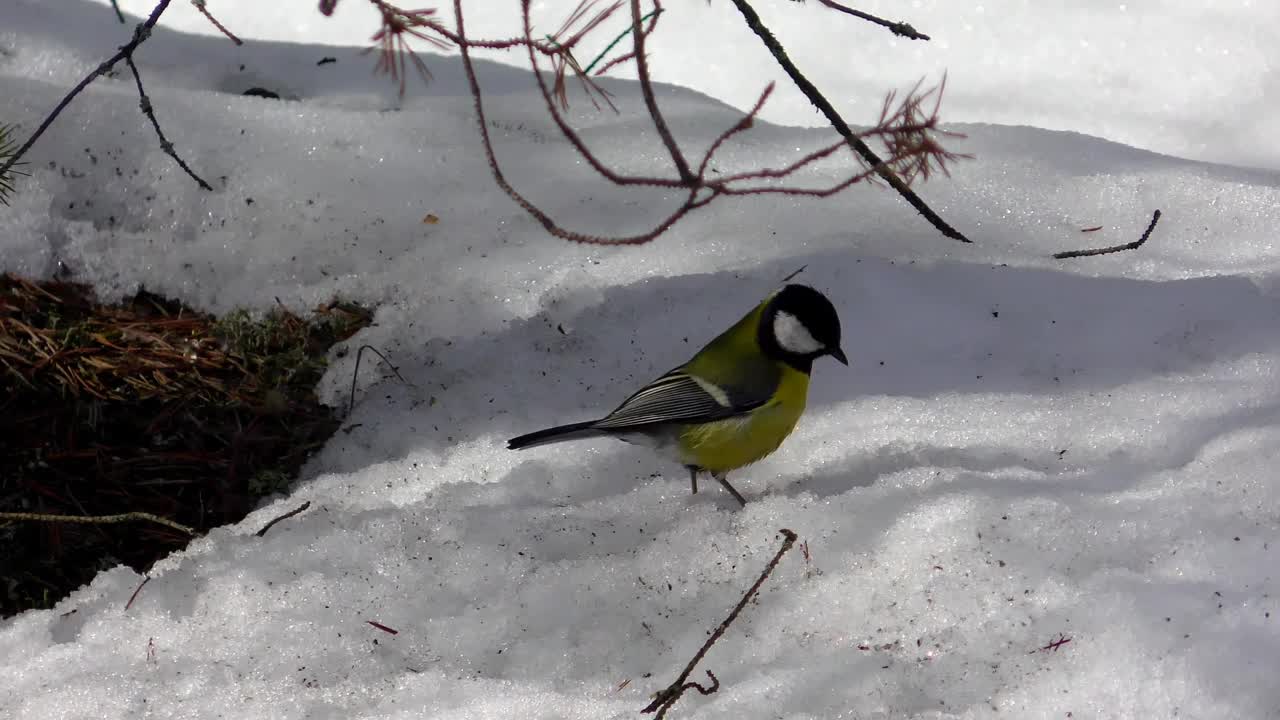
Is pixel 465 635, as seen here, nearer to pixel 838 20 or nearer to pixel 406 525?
pixel 406 525

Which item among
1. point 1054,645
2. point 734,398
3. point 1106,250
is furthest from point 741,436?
point 1106,250

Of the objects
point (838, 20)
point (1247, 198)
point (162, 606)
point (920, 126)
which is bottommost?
point (162, 606)

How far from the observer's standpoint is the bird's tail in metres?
2.40

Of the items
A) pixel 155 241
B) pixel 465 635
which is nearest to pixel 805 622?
pixel 465 635

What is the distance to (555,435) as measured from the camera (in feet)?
7.89

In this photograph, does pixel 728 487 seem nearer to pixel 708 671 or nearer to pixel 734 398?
pixel 734 398

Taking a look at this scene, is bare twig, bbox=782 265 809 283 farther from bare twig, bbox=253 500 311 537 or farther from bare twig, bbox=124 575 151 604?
bare twig, bbox=124 575 151 604

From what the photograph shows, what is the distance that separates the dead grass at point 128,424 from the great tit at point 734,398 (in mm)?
789

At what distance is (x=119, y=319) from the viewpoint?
2719 mm

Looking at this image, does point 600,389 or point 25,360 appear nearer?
point 25,360

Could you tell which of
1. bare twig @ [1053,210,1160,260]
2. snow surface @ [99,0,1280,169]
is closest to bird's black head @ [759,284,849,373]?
bare twig @ [1053,210,1160,260]

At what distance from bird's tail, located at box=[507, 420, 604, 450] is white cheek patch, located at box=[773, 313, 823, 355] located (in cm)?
59

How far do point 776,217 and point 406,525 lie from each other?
64.7 inches

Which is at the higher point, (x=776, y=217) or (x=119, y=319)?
(x=776, y=217)
